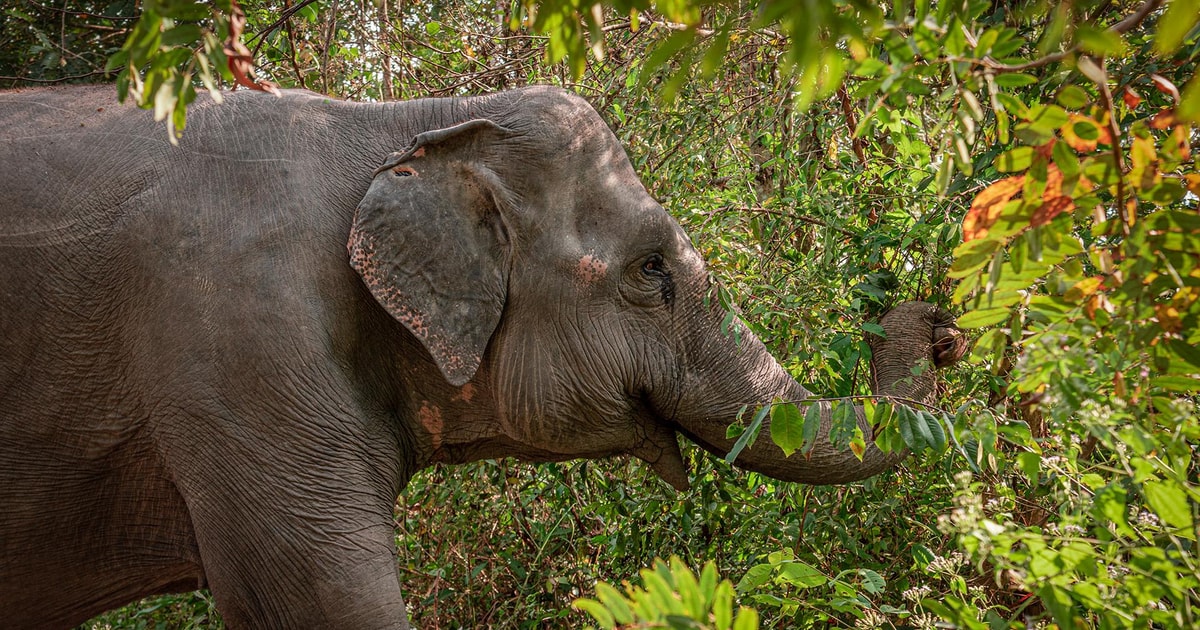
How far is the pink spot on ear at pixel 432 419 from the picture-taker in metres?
3.64

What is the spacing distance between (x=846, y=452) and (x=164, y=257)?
6.56ft

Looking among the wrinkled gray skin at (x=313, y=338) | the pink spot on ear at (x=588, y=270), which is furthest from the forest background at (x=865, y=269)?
the pink spot on ear at (x=588, y=270)

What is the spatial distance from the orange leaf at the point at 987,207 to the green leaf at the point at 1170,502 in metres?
0.48

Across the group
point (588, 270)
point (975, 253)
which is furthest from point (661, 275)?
point (975, 253)

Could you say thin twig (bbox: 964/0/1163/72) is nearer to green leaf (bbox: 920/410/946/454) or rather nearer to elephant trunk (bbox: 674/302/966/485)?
green leaf (bbox: 920/410/946/454)

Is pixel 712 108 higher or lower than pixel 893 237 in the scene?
higher

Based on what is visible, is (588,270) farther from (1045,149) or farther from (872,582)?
(1045,149)

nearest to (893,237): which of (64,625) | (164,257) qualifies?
(164,257)

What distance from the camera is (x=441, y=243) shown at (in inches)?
137

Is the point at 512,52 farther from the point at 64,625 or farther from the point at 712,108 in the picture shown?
the point at 64,625

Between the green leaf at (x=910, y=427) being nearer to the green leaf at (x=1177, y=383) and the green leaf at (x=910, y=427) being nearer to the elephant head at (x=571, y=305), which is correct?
the green leaf at (x=1177, y=383)

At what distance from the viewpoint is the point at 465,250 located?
11.5 feet

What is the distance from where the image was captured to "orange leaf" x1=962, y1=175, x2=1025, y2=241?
202 cm

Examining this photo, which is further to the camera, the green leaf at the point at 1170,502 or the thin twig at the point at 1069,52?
the green leaf at the point at 1170,502
